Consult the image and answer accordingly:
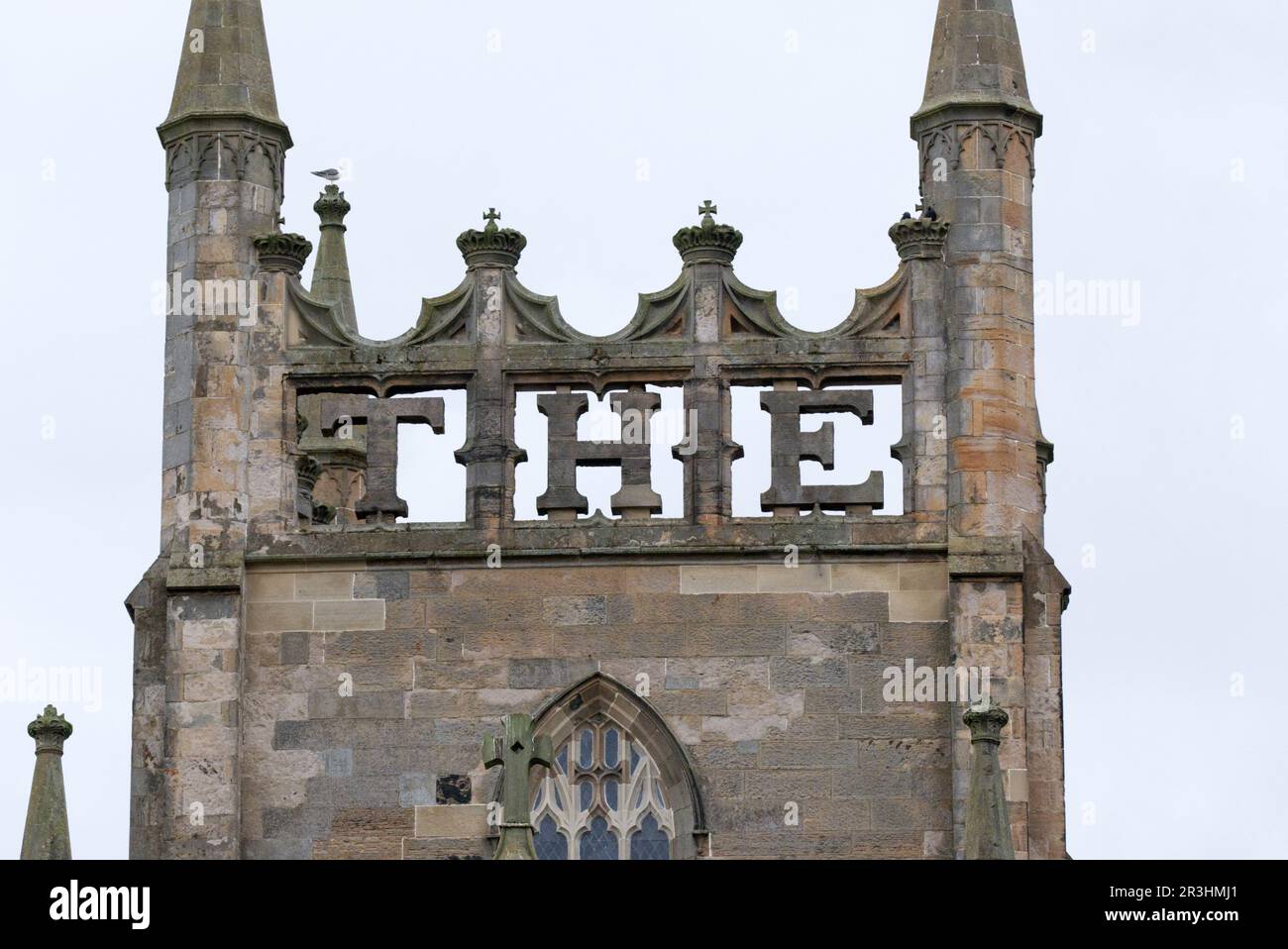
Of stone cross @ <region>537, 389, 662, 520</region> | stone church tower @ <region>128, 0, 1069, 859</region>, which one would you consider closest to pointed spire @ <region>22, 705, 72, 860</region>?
stone church tower @ <region>128, 0, 1069, 859</region>

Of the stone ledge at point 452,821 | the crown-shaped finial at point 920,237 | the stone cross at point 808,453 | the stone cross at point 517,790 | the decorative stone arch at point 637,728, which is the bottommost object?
the stone cross at point 517,790

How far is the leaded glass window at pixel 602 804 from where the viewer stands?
45.3m

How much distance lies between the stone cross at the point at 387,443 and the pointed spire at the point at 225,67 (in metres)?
3.08

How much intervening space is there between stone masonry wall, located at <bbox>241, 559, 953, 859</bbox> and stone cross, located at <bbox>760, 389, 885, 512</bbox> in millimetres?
651

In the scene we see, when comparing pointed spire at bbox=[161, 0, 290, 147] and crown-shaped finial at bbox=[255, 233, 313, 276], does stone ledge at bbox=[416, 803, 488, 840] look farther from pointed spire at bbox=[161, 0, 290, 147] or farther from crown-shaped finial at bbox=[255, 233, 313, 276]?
pointed spire at bbox=[161, 0, 290, 147]

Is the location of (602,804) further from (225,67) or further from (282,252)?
(225,67)

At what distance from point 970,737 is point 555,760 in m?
4.21

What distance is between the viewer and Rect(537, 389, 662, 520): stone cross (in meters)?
46.4

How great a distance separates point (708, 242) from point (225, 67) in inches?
199

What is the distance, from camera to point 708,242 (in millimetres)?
46969

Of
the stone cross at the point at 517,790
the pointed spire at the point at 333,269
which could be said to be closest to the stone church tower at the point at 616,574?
the stone cross at the point at 517,790

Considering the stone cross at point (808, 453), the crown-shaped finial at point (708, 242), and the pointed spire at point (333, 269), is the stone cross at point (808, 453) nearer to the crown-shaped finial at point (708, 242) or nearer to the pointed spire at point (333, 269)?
the crown-shaped finial at point (708, 242)
